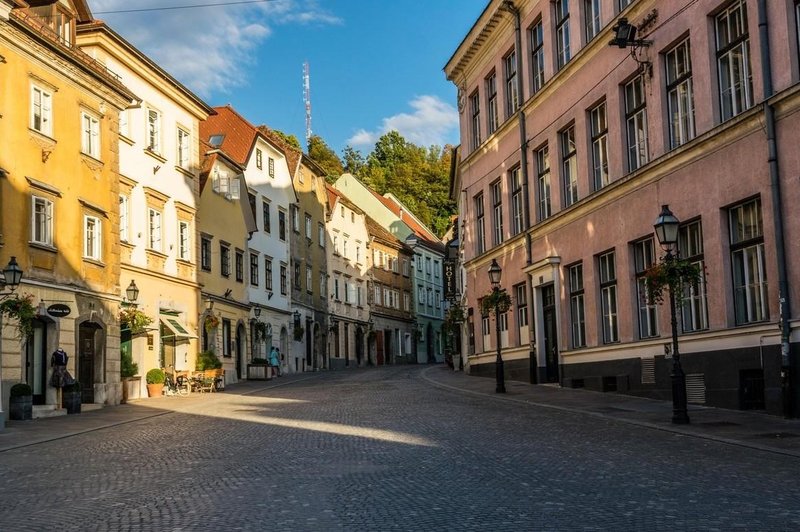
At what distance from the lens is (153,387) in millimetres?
31812

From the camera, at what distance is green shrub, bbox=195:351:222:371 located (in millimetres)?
35031

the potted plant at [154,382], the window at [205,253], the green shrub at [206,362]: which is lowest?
the potted plant at [154,382]

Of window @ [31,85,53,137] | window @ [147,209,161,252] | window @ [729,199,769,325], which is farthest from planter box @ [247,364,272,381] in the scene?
window @ [729,199,769,325]

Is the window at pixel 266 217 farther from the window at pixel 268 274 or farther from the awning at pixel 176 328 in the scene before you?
the awning at pixel 176 328

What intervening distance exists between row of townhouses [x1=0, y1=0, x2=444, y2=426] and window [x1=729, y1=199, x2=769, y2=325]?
1534 cm

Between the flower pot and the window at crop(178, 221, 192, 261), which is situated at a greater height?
the window at crop(178, 221, 192, 261)

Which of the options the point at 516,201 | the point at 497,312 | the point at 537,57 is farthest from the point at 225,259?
the point at 537,57

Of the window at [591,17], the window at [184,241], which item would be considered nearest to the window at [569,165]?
the window at [591,17]

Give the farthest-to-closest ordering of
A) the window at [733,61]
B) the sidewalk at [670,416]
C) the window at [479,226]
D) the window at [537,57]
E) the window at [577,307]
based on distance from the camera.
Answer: the window at [479,226]
the window at [537,57]
the window at [577,307]
the window at [733,61]
the sidewalk at [670,416]

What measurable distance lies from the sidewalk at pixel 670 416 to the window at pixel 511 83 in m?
10.1

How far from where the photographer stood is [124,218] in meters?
32.3

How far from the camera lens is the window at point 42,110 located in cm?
2512

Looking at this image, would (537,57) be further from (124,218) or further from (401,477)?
(401,477)

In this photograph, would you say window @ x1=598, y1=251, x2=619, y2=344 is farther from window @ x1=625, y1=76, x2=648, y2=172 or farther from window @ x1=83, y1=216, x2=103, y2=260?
window @ x1=83, y1=216, x2=103, y2=260
